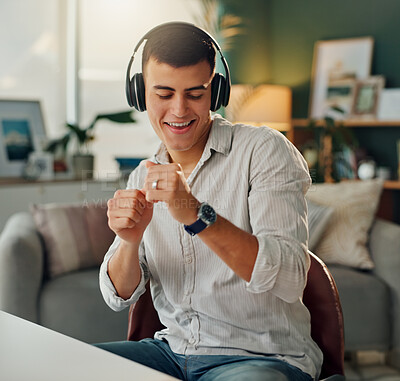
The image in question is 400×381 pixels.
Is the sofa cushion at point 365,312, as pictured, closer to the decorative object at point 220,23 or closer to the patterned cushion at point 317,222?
the patterned cushion at point 317,222

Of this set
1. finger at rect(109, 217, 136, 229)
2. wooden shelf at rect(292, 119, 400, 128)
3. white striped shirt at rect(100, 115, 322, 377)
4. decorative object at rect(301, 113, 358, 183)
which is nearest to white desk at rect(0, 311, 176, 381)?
finger at rect(109, 217, 136, 229)

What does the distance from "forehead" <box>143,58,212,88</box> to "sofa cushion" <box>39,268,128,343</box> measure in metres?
1.57

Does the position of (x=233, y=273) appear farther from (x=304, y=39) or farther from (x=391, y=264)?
(x=304, y=39)

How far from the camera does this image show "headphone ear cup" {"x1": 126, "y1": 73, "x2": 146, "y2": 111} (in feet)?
4.15

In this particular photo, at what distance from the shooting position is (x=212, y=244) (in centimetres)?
104

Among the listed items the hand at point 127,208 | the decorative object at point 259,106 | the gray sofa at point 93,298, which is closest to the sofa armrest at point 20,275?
the gray sofa at point 93,298

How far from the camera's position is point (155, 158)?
1.35 m

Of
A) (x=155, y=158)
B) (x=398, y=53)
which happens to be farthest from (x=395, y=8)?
(x=155, y=158)

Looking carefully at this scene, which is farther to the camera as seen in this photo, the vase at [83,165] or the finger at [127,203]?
the vase at [83,165]

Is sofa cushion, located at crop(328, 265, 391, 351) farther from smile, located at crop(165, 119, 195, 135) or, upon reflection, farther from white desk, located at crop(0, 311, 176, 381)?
white desk, located at crop(0, 311, 176, 381)

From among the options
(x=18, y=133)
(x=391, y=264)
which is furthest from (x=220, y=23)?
(x=391, y=264)

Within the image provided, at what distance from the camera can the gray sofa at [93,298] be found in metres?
2.46

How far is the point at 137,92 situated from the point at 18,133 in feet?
9.42

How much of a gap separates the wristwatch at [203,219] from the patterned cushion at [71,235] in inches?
69.9
